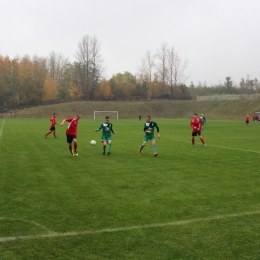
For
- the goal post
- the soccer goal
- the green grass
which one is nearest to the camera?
the green grass

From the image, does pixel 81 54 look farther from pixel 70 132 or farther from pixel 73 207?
pixel 73 207

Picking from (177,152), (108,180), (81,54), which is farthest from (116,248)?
(81,54)

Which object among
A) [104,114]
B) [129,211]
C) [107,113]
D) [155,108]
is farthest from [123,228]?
[155,108]

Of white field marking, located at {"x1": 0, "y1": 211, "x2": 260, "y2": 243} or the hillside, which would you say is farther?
the hillside

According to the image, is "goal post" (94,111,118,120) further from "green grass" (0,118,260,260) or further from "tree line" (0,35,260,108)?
"green grass" (0,118,260,260)

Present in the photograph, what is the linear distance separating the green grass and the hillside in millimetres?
70357

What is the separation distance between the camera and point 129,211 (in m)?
6.86

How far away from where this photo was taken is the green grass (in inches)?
199

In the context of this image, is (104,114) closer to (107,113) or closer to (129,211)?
(107,113)

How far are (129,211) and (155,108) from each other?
84.4 meters

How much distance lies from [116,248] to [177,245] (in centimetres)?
91

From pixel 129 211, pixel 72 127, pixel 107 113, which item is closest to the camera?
pixel 129 211

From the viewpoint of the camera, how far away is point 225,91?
128 metres

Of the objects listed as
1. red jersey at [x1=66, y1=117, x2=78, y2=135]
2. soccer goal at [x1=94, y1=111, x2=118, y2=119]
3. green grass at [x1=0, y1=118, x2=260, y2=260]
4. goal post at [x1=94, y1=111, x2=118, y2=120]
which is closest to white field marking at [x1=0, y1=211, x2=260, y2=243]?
green grass at [x1=0, y1=118, x2=260, y2=260]
